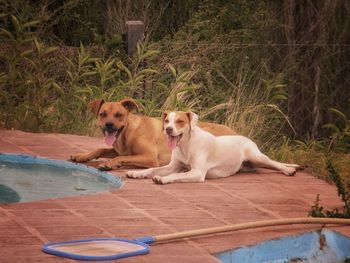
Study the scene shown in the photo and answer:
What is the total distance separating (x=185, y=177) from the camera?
263 inches

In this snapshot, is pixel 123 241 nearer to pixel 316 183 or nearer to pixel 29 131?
pixel 316 183

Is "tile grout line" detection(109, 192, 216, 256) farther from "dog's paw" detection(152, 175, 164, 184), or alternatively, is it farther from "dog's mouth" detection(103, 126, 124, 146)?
"dog's mouth" detection(103, 126, 124, 146)

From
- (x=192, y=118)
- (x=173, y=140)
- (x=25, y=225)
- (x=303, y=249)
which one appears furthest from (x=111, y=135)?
(x=303, y=249)

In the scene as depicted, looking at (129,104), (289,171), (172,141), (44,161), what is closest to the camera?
(172,141)

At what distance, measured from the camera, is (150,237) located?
4820 millimetres

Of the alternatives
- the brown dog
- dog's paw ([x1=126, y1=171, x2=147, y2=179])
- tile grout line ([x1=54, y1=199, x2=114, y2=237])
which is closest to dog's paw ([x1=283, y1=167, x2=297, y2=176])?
the brown dog

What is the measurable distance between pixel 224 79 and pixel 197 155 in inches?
130

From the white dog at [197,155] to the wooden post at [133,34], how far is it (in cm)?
309

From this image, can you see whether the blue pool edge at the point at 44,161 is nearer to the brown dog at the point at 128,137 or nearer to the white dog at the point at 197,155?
the brown dog at the point at 128,137

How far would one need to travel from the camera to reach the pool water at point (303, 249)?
16.3 ft

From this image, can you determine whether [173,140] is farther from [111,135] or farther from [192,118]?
[111,135]

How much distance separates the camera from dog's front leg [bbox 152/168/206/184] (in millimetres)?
6562

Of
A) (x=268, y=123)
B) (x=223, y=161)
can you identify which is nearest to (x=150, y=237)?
(x=223, y=161)

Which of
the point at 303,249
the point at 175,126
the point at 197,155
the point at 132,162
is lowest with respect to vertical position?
the point at 303,249
